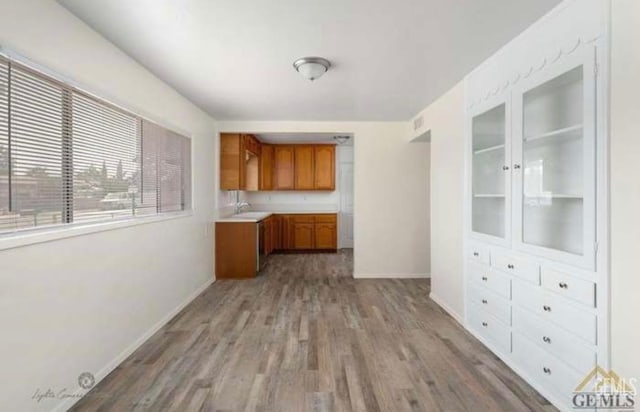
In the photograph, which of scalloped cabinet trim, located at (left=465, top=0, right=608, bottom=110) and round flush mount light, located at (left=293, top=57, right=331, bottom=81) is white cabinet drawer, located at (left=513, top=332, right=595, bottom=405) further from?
round flush mount light, located at (left=293, top=57, right=331, bottom=81)

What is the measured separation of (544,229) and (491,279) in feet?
2.21

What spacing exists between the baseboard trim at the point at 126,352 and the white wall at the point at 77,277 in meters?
0.02

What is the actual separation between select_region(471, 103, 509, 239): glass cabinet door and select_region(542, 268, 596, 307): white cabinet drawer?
1.71ft

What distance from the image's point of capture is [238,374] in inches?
90.0

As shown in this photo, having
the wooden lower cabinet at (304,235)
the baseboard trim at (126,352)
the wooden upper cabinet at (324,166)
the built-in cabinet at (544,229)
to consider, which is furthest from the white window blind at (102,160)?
the wooden upper cabinet at (324,166)

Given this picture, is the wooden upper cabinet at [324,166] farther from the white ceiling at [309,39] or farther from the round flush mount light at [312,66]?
the round flush mount light at [312,66]

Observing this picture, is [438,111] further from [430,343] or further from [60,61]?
[60,61]

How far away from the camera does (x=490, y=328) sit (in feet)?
8.68

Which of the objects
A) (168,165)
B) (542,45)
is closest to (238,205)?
(168,165)

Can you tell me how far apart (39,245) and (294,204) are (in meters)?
5.96

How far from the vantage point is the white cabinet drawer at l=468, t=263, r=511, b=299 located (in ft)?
7.95

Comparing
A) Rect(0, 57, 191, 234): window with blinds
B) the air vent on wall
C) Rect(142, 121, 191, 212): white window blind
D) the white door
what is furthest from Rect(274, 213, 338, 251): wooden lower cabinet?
Rect(0, 57, 191, 234): window with blinds

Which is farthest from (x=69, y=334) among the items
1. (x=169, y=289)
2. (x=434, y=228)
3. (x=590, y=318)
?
(x=434, y=228)

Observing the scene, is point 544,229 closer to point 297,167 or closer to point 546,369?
point 546,369
